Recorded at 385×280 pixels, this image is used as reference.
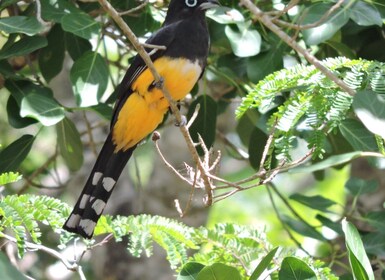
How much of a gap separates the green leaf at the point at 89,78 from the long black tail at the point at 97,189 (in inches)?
11.2

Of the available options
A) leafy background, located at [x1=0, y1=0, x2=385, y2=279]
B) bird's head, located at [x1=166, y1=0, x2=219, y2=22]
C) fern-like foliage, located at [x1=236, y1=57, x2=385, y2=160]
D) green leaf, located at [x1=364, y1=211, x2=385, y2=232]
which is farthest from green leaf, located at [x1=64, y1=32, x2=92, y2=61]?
green leaf, located at [x1=364, y1=211, x2=385, y2=232]

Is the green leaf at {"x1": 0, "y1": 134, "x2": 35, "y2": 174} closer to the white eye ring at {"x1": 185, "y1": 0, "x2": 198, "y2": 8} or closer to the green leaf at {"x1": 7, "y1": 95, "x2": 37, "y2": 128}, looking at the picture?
the green leaf at {"x1": 7, "y1": 95, "x2": 37, "y2": 128}

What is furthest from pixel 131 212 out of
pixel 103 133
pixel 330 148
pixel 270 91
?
pixel 270 91

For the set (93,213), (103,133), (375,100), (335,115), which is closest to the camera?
(375,100)

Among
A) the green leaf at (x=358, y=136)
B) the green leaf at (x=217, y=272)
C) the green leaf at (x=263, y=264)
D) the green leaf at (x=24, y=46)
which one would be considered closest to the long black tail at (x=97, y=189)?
the green leaf at (x=24, y=46)

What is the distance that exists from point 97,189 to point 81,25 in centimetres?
81

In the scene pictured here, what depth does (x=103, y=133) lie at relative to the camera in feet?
21.8

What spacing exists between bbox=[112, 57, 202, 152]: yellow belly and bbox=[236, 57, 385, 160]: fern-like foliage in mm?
808

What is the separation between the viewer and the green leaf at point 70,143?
4355 millimetres

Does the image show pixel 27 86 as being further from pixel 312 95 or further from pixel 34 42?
pixel 312 95

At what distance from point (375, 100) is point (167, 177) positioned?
10.3ft

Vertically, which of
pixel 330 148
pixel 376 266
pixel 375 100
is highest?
pixel 375 100

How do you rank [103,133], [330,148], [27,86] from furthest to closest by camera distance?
[103,133]
[330,148]
[27,86]

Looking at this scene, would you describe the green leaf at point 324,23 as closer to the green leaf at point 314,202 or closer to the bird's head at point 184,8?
the bird's head at point 184,8
